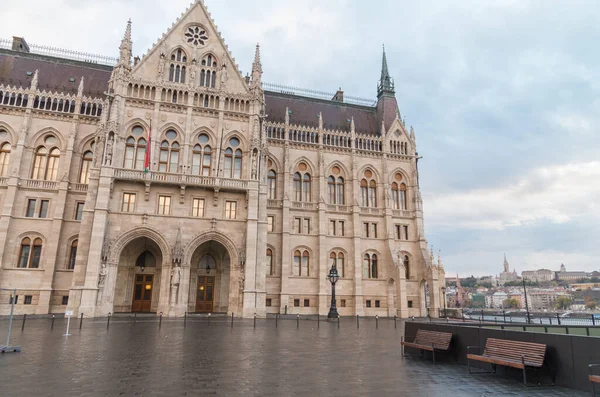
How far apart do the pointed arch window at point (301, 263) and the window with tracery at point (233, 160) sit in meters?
11.6

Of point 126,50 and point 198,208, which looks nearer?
point 198,208

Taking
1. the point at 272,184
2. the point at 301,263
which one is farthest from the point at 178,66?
the point at 301,263

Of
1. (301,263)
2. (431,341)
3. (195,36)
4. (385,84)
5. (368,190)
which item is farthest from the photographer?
(385,84)

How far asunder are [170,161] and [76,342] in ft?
71.5

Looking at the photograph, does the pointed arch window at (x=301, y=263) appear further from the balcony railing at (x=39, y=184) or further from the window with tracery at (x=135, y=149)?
the balcony railing at (x=39, y=184)

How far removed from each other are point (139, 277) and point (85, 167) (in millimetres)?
12643

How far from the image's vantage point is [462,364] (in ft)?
40.9

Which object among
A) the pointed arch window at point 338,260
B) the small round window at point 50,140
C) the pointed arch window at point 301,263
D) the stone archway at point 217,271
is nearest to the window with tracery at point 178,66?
the small round window at point 50,140

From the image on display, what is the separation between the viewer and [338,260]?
43625 millimetres

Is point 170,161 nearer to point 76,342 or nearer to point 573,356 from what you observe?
point 76,342

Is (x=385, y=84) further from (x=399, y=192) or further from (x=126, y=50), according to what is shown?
(x=126, y=50)

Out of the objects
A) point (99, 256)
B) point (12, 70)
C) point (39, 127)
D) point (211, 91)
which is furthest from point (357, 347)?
point (12, 70)

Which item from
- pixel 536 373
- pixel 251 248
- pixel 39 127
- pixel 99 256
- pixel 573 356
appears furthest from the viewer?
pixel 39 127

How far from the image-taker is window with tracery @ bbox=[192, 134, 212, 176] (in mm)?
35781
